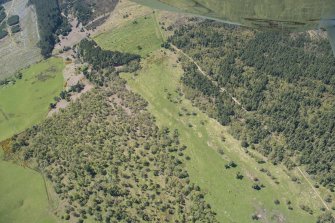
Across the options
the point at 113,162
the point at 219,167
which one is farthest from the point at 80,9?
the point at 219,167

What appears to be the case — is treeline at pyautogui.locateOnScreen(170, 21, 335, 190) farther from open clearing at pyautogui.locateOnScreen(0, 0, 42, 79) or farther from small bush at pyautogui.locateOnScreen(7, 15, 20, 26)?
small bush at pyautogui.locateOnScreen(7, 15, 20, 26)

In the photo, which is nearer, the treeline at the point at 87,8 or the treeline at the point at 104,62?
the treeline at the point at 104,62

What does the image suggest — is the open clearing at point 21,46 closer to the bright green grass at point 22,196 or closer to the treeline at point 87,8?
the treeline at point 87,8

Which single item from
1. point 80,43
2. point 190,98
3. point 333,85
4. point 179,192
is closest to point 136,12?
point 80,43

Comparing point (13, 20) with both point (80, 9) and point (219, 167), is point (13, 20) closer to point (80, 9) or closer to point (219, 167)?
point (80, 9)

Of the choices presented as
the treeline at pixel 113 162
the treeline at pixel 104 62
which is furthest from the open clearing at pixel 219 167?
the treeline at pixel 104 62

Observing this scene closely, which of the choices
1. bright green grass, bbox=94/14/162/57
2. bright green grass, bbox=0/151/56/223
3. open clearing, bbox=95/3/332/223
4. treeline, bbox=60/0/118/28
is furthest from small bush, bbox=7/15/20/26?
bright green grass, bbox=0/151/56/223
